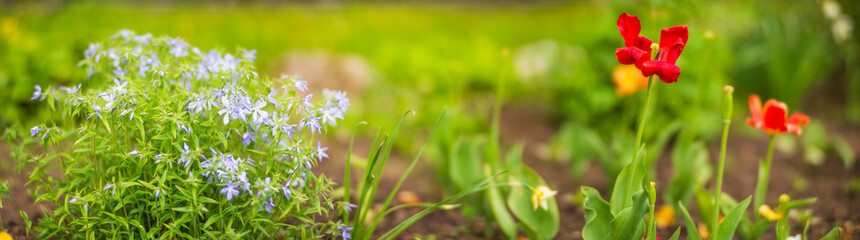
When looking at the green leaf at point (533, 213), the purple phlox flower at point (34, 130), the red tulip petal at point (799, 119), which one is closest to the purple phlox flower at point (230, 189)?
the purple phlox flower at point (34, 130)

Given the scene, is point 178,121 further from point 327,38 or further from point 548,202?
point 327,38

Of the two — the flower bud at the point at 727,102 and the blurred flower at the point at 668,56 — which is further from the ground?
the blurred flower at the point at 668,56

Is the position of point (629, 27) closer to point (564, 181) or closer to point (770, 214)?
point (770, 214)

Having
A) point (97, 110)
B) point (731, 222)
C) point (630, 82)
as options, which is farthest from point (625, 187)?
point (97, 110)

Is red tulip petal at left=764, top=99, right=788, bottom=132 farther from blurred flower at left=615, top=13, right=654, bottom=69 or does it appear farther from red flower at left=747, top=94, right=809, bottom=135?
blurred flower at left=615, top=13, right=654, bottom=69

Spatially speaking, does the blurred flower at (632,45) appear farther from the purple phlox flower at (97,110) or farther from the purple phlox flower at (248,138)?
the purple phlox flower at (97,110)

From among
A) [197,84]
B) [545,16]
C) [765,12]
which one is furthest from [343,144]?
[545,16]

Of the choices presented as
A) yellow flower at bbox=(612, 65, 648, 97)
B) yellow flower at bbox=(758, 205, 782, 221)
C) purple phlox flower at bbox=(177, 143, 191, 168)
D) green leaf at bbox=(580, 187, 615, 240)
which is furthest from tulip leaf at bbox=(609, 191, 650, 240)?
yellow flower at bbox=(612, 65, 648, 97)
